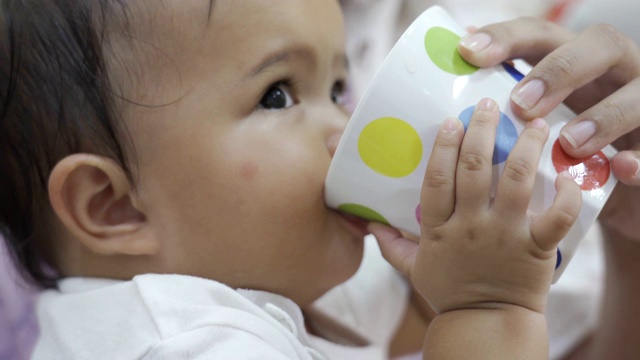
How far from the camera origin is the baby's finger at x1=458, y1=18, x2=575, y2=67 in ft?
2.23

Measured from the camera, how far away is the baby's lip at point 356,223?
0.79 meters

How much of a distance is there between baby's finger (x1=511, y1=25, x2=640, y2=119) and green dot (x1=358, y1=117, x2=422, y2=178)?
11 cm

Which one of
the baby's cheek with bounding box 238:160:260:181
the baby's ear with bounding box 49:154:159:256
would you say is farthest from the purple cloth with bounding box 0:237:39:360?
the baby's cheek with bounding box 238:160:260:181

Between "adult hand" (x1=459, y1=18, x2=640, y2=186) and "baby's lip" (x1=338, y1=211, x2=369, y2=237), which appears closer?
"adult hand" (x1=459, y1=18, x2=640, y2=186)

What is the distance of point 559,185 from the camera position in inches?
25.3

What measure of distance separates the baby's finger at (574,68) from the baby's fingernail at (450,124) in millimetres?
70

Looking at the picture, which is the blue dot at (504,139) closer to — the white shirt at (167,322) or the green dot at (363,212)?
the green dot at (363,212)

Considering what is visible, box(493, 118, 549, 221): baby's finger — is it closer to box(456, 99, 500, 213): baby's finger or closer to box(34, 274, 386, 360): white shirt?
box(456, 99, 500, 213): baby's finger

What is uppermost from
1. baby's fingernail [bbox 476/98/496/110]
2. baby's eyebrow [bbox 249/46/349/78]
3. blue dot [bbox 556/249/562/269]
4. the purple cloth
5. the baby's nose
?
baby's fingernail [bbox 476/98/496/110]

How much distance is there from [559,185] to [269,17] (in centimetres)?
36

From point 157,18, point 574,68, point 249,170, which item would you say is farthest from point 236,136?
point 574,68

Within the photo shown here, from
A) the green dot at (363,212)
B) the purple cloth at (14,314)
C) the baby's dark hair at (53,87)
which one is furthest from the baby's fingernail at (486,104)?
the purple cloth at (14,314)

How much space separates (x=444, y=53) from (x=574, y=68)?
0.63 ft

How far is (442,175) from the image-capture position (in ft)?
2.14
